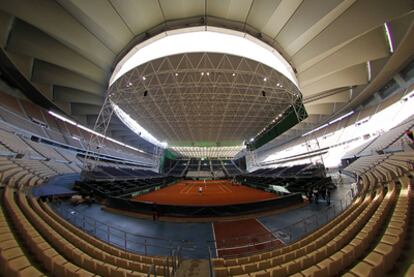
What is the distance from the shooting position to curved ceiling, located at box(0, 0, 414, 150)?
364 inches

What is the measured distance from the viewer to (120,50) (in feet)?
44.2

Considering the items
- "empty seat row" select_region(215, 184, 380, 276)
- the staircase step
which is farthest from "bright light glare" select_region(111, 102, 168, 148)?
"empty seat row" select_region(215, 184, 380, 276)

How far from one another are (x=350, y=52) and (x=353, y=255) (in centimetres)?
1418

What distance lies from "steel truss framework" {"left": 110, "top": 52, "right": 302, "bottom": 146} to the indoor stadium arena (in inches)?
11.1

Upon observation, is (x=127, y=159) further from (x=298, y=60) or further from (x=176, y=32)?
(x=298, y=60)

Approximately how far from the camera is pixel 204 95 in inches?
829

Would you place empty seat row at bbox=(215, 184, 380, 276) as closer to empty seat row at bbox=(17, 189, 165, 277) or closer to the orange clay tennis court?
empty seat row at bbox=(17, 189, 165, 277)

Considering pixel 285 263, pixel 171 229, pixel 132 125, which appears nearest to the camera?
pixel 285 263

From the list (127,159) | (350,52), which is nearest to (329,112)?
(350,52)

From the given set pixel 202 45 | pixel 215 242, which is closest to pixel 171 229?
pixel 215 242

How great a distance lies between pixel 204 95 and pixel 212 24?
961cm

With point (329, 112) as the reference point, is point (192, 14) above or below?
above

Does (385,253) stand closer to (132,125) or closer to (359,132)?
(359,132)

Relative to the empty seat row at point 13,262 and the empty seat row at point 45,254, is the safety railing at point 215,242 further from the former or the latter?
the empty seat row at point 13,262
